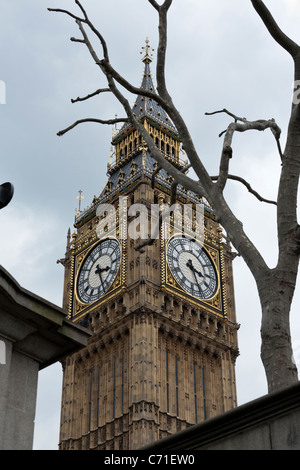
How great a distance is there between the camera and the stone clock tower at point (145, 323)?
168 ft

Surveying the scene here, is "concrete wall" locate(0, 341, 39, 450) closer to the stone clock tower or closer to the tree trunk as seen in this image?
the tree trunk

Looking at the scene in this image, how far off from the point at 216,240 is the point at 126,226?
695 cm

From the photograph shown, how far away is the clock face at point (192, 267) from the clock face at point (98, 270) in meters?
3.84

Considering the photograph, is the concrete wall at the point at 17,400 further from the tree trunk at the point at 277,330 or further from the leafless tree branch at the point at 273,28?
the leafless tree branch at the point at 273,28

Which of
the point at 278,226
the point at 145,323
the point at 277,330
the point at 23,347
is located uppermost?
the point at 145,323

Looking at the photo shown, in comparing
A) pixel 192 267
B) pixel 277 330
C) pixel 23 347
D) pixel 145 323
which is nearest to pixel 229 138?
pixel 277 330

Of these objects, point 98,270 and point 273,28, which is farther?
point 98,270

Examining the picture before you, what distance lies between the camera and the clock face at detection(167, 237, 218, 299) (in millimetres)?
55531

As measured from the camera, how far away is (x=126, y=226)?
2248 inches

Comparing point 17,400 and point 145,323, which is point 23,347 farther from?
point 145,323

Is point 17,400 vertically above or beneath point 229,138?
beneath

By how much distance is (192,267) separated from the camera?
185 ft

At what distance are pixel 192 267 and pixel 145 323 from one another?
6.14 meters
